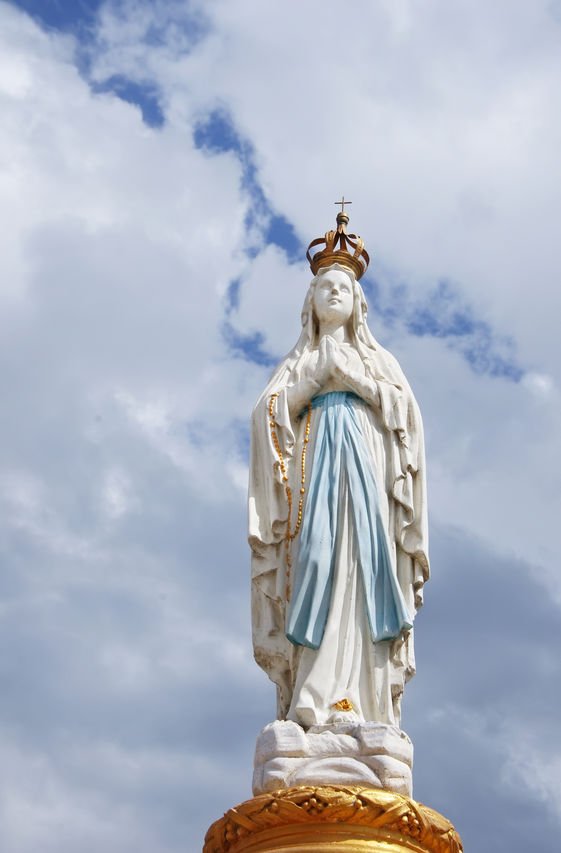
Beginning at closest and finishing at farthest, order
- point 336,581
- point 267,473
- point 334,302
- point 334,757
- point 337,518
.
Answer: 1. point 334,757
2. point 336,581
3. point 337,518
4. point 267,473
5. point 334,302

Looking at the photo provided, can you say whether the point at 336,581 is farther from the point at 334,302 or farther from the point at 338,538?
the point at 334,302

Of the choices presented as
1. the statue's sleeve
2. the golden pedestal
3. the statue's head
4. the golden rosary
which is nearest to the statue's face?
the statue's head

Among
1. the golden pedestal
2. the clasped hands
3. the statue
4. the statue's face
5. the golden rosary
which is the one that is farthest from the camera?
the statue's face

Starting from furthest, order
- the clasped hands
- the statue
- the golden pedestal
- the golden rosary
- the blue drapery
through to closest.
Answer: the clasped hands, the golden rosary, the blue drapery, the statue, the golden pedestal

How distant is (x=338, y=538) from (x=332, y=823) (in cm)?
271

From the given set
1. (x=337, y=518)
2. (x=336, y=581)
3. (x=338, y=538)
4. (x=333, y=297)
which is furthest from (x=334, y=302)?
(x=336, y=581)

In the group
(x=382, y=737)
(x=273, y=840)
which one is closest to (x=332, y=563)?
(x=382, y=737)

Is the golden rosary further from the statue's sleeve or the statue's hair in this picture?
the statue's hair

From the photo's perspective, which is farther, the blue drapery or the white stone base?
the blue drapery

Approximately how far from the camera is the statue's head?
42.7 ft

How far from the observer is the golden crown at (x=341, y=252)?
13359 millimetres

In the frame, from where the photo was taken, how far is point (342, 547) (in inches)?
448

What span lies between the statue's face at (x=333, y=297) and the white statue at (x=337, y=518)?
13 millimetres

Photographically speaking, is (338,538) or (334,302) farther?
(334,302)
